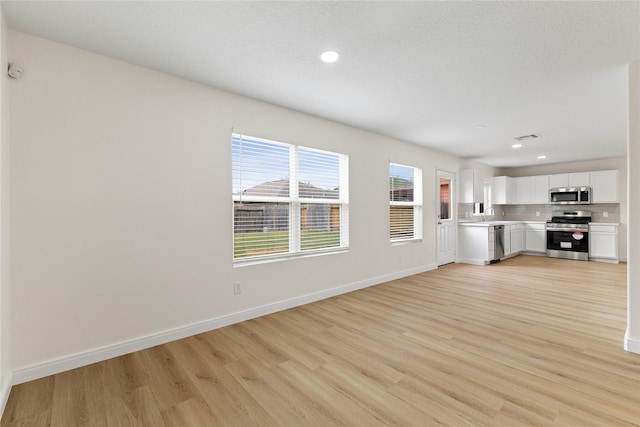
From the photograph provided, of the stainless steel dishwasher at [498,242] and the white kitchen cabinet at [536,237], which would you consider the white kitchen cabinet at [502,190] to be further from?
the stainless steel dishwasher at [498,242]

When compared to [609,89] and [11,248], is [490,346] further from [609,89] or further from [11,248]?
[11,248]

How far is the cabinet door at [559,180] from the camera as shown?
769cm

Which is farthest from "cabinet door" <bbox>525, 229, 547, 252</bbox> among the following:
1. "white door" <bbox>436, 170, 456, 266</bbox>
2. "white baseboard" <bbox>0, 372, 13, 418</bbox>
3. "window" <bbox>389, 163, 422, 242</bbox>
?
"white baseboard" <bbox>0, 372, 13, 418</bbox>

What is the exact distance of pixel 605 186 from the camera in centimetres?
721

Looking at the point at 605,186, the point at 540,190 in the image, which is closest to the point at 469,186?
the point at 540,190

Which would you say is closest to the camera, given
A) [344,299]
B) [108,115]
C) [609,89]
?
[108,115]

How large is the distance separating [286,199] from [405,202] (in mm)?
2741

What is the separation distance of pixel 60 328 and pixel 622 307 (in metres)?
5.89

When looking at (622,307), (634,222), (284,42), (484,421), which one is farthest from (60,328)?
(622,307)

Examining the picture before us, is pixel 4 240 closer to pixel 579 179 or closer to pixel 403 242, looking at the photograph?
pixel 403 242

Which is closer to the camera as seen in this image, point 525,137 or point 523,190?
point 525,137

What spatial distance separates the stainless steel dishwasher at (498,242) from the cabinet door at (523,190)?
1.90 metres

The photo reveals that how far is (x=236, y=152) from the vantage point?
339 centimetres

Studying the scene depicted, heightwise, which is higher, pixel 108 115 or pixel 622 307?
pixel 108 115
